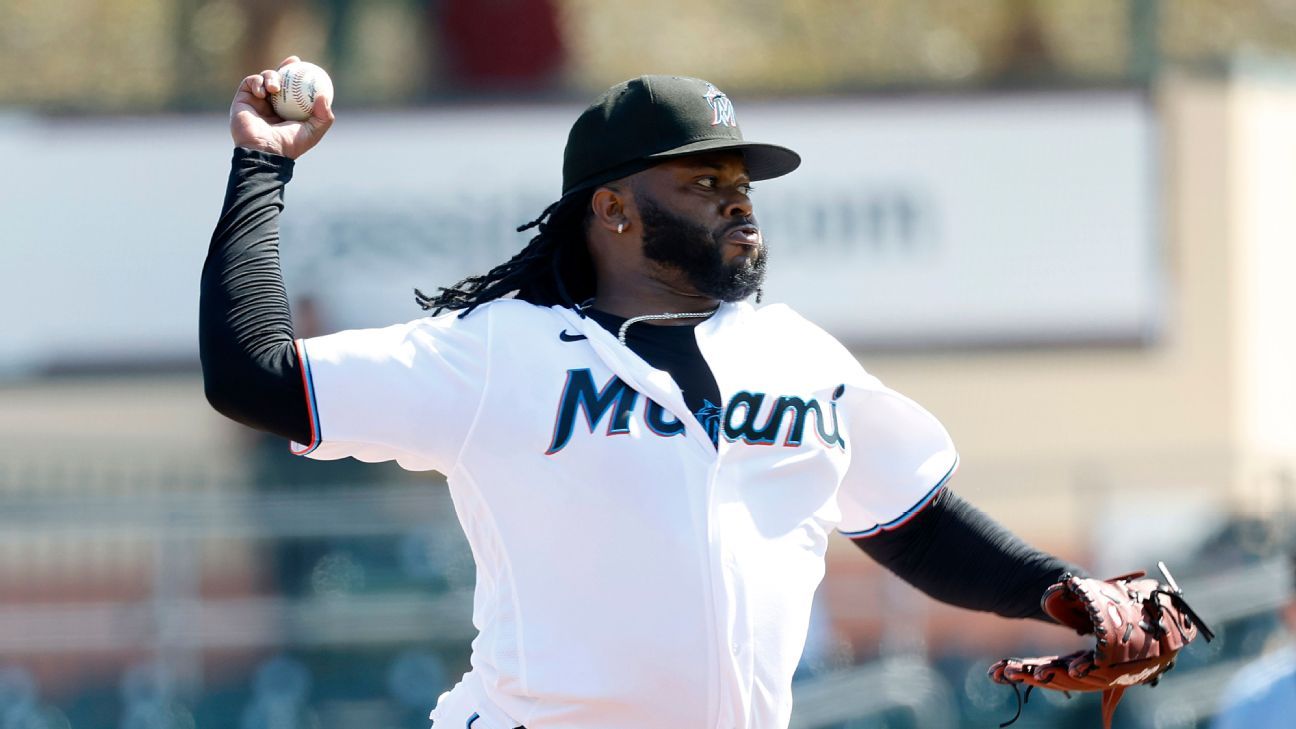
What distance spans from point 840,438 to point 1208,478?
771 centimetres

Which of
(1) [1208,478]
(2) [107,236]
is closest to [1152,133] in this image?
(1) [1208,478]

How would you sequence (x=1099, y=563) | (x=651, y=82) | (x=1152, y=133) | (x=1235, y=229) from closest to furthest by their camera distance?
(x=651, y=82)
(x=1099, y=563)
(x=1152, y=133)
(x=1235, y=229)

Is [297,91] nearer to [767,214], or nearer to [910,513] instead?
[910,513]

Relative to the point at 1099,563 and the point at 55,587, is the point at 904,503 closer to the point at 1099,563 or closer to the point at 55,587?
the point at 1099,563

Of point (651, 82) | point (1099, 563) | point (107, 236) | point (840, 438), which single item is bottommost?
point (1099, 563)

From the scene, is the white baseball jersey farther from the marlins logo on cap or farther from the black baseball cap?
the marlins logo on cap

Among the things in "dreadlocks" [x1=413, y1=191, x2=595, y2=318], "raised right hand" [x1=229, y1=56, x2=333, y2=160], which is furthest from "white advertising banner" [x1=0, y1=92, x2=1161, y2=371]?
"raised right hand" [x1=229, y1=56, x2=333, y2=160]

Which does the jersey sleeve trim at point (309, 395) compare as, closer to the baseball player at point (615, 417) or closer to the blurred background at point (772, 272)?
the baseball player at point (615, 417)

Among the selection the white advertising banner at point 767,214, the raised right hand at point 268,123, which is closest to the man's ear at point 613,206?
the raised right hand at point 268,123

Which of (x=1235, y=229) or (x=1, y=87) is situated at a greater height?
(x=1, y=87)

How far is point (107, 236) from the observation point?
1129cm

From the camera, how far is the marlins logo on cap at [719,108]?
3.05 meters

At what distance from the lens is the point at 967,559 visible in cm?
328

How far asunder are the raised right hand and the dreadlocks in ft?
1.10
